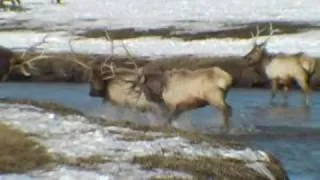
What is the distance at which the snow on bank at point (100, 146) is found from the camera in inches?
349

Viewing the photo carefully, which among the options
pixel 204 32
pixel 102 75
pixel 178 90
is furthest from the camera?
pixel 204 32

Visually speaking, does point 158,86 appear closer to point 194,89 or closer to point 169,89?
point 169,89

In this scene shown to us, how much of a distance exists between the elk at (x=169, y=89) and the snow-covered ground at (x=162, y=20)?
8.28 meters

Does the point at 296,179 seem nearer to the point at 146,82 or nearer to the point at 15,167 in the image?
the point at 15,167

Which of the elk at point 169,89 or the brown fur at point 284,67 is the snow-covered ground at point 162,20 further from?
the elk at point 169,89

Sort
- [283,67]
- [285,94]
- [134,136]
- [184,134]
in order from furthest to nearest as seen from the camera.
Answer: [283,67] < [285,94] < [184,134] < [134,136]

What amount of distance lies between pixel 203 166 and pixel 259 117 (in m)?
8.55

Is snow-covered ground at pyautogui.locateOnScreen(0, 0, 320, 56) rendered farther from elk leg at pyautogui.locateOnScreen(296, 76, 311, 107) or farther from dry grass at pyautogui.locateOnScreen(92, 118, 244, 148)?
dry grass at pyautogui.locateOnScreen(92, 118, 244, 148)

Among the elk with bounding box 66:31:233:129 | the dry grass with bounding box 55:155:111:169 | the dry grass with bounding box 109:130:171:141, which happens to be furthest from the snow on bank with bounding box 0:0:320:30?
the dry grass with bounding box 55:155:111:169

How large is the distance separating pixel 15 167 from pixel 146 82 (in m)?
8.28

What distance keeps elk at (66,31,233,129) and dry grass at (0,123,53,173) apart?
6.23 meters

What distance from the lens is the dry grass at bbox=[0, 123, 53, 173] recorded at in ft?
29.8

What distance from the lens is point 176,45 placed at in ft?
93.3

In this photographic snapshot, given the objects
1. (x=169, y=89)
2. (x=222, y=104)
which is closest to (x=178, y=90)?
(x=169, y=89)
